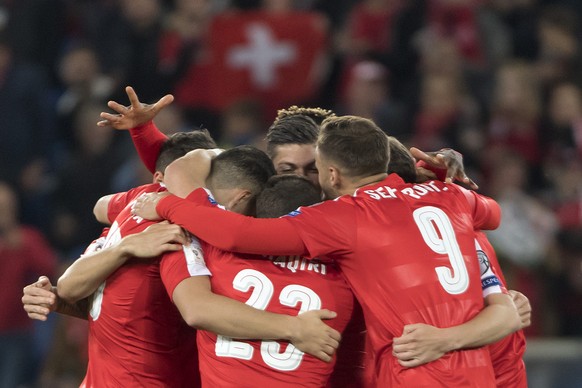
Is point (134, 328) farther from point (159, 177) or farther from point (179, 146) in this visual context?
point (179, 146)

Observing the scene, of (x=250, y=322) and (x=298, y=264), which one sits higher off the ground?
(x=298, y=264)

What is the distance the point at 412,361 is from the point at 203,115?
5.64 m

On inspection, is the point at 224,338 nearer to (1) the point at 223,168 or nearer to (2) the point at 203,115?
(1) the point at 223,168

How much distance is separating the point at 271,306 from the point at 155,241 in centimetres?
53

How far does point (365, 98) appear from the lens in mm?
9062

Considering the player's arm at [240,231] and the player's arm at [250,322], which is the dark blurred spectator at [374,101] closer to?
the player's arm at [240,231]

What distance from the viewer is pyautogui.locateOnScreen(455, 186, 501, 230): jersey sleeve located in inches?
178

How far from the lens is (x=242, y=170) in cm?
432

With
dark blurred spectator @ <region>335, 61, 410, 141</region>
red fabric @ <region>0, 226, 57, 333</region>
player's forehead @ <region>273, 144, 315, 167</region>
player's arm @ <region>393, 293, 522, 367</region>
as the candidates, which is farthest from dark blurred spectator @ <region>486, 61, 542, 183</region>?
player's arm @ <region>393, 293, 522, 367</region>

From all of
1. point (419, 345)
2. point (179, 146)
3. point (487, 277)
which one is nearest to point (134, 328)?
point (179, 146)

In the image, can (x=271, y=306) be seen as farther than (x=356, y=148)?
No

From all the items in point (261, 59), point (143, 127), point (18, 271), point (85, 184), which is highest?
point (143, 127)

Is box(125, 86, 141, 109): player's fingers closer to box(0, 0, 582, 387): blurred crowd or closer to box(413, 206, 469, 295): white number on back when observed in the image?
box(413, 206, 469, 295): white number on back

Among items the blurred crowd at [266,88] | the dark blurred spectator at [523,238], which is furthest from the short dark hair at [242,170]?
the blurred crowd at [266,88]
